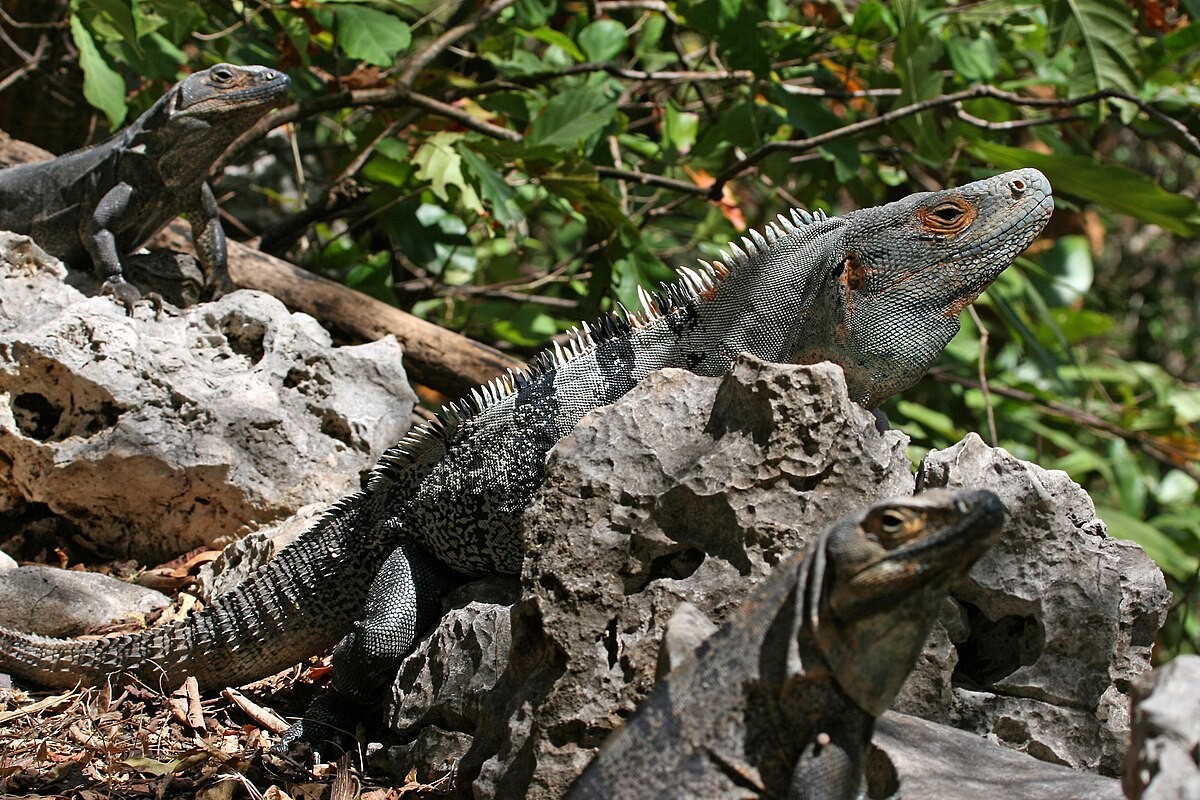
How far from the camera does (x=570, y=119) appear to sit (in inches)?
227

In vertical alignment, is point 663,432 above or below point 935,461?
above

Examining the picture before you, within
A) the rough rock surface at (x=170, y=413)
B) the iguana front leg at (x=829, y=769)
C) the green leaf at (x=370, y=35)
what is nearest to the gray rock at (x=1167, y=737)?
the iguana front leg at (x=829, y=769)

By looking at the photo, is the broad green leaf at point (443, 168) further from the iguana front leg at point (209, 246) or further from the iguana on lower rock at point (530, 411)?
the iguana on lower rock at point (530, 411)

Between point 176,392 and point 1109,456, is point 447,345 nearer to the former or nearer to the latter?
point 176,392

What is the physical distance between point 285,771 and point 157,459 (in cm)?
158

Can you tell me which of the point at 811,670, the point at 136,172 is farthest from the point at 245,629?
the point at 811,670

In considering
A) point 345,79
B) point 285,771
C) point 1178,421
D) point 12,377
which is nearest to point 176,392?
point 12,377

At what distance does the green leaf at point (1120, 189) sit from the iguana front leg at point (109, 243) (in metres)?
4.06

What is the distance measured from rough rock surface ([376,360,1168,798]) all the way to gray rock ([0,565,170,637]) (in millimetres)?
1816

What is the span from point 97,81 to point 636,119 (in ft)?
11.9

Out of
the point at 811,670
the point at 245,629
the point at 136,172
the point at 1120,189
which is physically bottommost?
the point at 1120,189

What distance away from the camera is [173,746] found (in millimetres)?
3637

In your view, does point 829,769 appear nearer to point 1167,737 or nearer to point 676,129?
point 1167,737

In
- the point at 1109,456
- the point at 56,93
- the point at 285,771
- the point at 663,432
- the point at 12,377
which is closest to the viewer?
the point at 663,432
